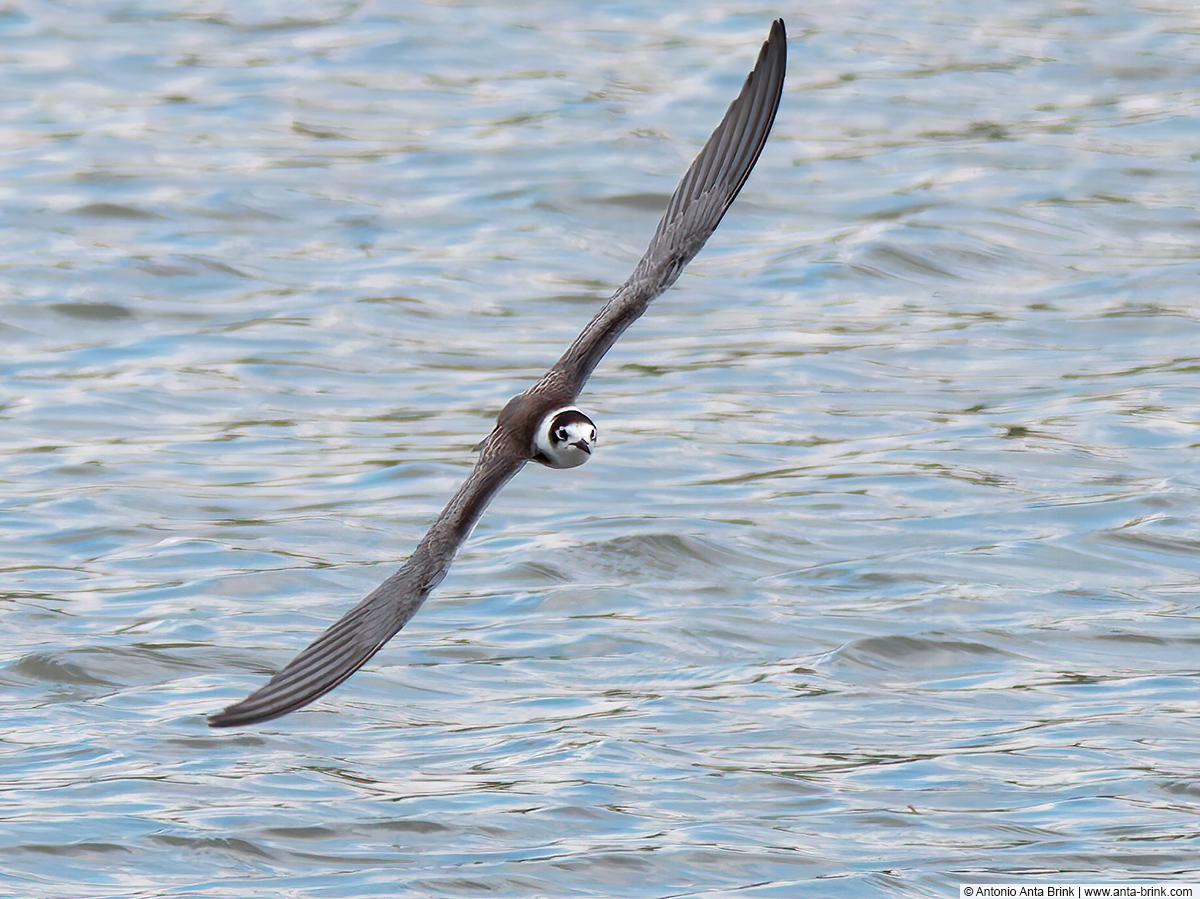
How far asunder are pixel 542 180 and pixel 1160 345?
4930mm

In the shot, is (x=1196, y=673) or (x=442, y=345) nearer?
(x=1196, y=673)

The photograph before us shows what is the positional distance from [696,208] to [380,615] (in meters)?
2.19

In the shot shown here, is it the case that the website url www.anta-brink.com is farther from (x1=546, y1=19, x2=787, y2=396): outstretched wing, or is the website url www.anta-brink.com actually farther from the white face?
(x1=546, y1=19, x2=787, y2=396): outstretched wing

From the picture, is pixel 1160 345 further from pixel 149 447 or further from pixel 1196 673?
pixel 149 447

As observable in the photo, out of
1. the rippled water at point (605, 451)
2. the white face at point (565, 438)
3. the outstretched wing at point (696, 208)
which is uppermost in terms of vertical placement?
the outstretched wing at point (696, 208)

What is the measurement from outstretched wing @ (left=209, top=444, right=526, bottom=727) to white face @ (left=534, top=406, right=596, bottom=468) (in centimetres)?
15

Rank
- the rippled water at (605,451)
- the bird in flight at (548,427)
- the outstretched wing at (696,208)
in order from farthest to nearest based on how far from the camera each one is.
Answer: the rippled water at (605,451) < the outstretched wing at (696,208) < the bird in flight at (548,427)

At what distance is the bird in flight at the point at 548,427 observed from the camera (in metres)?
7.23

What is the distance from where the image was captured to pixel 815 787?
9250mm

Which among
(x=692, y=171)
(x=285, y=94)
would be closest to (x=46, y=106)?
(x=285, y=94)

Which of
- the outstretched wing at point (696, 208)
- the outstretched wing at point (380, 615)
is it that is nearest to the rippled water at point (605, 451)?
the outstretched wing at point (380, 615)

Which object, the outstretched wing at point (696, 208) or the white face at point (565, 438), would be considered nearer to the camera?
the white face at point (565, 438)

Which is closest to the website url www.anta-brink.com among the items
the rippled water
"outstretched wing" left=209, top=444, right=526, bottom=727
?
the rippled water

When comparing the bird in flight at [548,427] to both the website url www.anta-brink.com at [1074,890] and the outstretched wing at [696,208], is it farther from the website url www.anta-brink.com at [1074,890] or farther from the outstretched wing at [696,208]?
the website url www.anta-brink.com at [1074,890]
